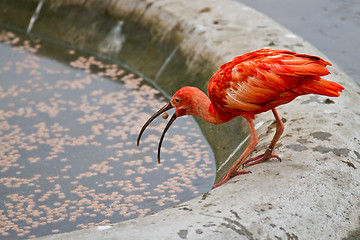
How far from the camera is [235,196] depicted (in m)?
3.05

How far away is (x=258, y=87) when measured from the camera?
3.18 metres

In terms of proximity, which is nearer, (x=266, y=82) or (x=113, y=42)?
(x=266, y=82)

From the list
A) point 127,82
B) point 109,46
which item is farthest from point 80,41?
point 127,82

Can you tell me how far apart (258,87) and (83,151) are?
1.95 m

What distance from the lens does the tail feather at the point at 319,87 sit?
10.1 ft

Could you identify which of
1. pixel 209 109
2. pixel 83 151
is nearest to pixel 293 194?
pixel 209 109

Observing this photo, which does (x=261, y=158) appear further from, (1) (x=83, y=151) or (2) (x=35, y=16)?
(2) (x=35, y=16)

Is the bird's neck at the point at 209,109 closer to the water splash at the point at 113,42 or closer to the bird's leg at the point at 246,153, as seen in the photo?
the bird's leg at the point at 246,153

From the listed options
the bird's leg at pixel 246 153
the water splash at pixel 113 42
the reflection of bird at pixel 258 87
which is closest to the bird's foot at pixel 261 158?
the reflection of bird at pixel 258 87

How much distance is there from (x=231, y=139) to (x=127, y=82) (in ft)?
5.39

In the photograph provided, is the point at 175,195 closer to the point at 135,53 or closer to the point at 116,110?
the point at 116,110

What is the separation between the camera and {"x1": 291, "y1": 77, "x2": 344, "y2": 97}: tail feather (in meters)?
3.07

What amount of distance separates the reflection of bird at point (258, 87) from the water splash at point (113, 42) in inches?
119

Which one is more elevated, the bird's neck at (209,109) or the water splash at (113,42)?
the bird's neck at (209,109)
